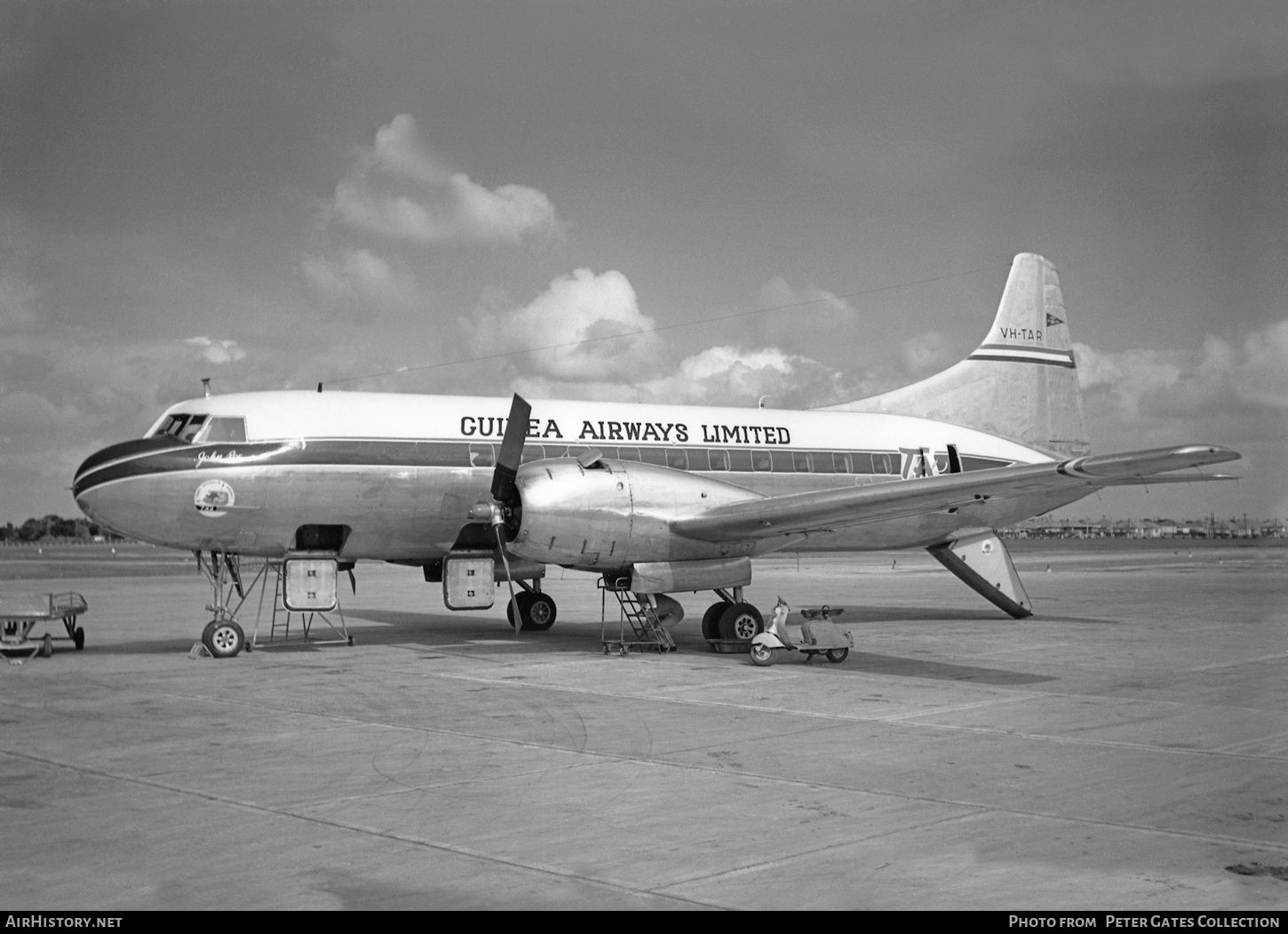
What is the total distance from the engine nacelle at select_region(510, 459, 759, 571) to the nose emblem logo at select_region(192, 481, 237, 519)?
4492 mm

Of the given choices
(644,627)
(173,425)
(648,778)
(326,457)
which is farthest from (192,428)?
(648,778)

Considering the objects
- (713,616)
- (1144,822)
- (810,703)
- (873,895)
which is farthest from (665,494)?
(873,895)

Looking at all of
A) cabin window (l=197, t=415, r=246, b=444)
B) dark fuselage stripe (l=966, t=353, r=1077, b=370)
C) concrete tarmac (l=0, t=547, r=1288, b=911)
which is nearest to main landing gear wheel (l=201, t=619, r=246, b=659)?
concrete tarmac (l=0, t=547, r=1288, b=911)

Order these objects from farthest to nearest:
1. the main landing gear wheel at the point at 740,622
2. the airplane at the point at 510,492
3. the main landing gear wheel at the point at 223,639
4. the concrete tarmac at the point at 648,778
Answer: the main landing gear wheel at the point at 740,622 → the main landing gear wheel at the point at 223,639 → the airplane at the point at 510,492 → the concrete tarmac at the point at 648,778

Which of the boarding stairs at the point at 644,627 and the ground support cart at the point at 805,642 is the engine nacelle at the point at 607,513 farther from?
the ground support cart at the point at 805,642

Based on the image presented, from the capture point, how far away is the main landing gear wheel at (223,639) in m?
17.7

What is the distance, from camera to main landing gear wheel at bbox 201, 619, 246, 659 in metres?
17.7

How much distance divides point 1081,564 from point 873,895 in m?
53.0

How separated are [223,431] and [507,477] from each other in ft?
14.9

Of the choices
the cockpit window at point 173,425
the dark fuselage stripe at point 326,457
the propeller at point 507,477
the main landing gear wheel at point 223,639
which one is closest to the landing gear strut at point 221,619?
the main landing gear wheel at point 223,639

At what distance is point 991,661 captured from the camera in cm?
1672

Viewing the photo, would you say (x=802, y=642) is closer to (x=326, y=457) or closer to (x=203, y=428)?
(x=326, y=457)

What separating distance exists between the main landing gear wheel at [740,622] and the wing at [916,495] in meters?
1.44
